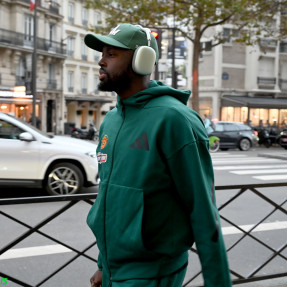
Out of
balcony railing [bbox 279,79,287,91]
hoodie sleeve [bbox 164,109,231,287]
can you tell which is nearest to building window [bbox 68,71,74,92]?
balcony railing [bbox 279,79,287,91]

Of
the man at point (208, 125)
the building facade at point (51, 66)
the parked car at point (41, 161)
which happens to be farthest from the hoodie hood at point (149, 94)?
the building facade at point (51, 66)

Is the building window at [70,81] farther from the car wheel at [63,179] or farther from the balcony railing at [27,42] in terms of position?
the car wheel at [63,179]

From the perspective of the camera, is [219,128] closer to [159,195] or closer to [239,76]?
[159,195]

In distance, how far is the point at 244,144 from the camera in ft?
73.0

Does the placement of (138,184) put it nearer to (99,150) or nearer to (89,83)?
(99,150)

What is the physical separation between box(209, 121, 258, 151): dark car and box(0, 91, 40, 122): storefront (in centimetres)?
1807

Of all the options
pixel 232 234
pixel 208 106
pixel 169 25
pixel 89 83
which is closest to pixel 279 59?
pixel 208 106

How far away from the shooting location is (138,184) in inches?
68.4

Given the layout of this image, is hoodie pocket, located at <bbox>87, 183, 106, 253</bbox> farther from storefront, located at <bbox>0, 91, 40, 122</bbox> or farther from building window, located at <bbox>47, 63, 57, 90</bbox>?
building window, located at <bbox>47, 63, 57, 90</bbox>

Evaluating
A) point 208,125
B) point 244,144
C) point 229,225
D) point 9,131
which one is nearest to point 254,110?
point 244,144

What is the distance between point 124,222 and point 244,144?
69.2ft

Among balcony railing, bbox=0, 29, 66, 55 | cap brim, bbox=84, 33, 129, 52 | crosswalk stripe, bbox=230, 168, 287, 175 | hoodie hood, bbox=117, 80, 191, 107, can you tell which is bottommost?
crosswalk stripe, bbox=230, 168, 287, 175

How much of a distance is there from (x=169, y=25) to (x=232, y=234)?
18.5 meters

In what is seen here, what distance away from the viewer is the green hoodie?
5.62ft
